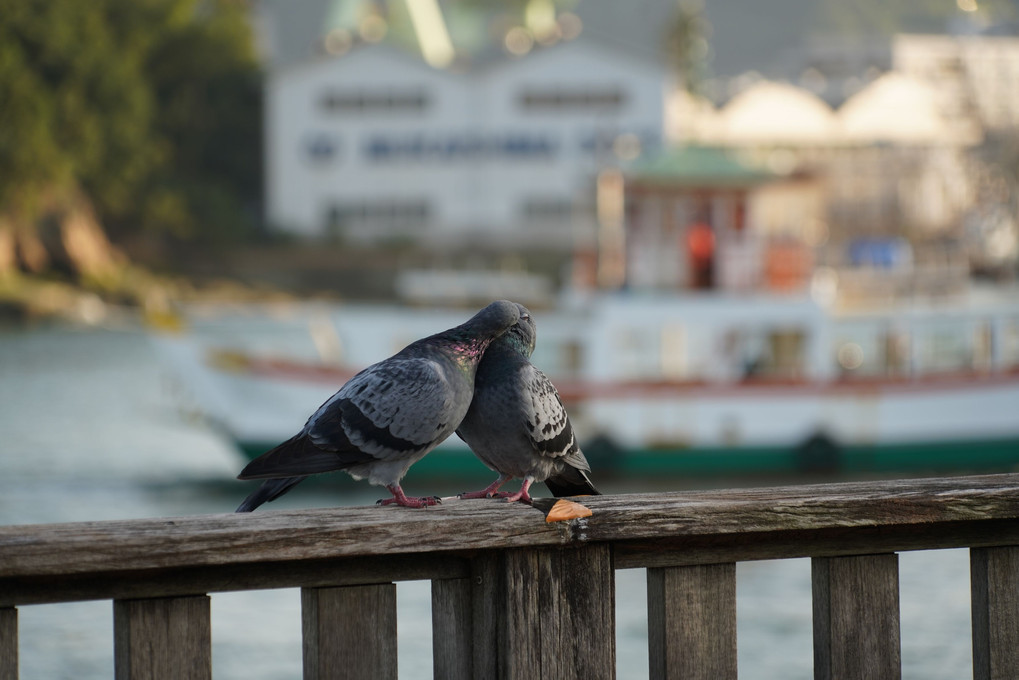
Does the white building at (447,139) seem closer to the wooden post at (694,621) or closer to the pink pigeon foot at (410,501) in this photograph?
the pink pigeon foot at (410,501)

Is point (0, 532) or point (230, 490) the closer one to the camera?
point (0, 532)

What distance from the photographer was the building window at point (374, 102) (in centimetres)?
4972

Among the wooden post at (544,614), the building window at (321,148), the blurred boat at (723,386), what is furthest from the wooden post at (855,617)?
the building window at (321,148)

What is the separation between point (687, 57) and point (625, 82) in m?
18.0

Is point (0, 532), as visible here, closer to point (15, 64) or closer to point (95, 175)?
point (15, 64)

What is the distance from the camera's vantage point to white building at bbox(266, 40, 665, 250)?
49031mm

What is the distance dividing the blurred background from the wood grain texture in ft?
23.6

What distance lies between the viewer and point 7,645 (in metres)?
1.93

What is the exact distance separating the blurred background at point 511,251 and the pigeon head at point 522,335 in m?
6.84

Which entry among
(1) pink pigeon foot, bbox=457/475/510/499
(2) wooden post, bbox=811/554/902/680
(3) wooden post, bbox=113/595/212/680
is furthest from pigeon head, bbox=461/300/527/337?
(3) wooden post, bbox=113/595/212/680

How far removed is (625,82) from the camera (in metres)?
48.8

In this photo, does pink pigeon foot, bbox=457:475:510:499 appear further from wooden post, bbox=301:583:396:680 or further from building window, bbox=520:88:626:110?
building window, bbox=520:88:626:110

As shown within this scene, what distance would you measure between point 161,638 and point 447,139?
48.6 metres

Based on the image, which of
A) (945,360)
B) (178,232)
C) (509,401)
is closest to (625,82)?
(178,232)
